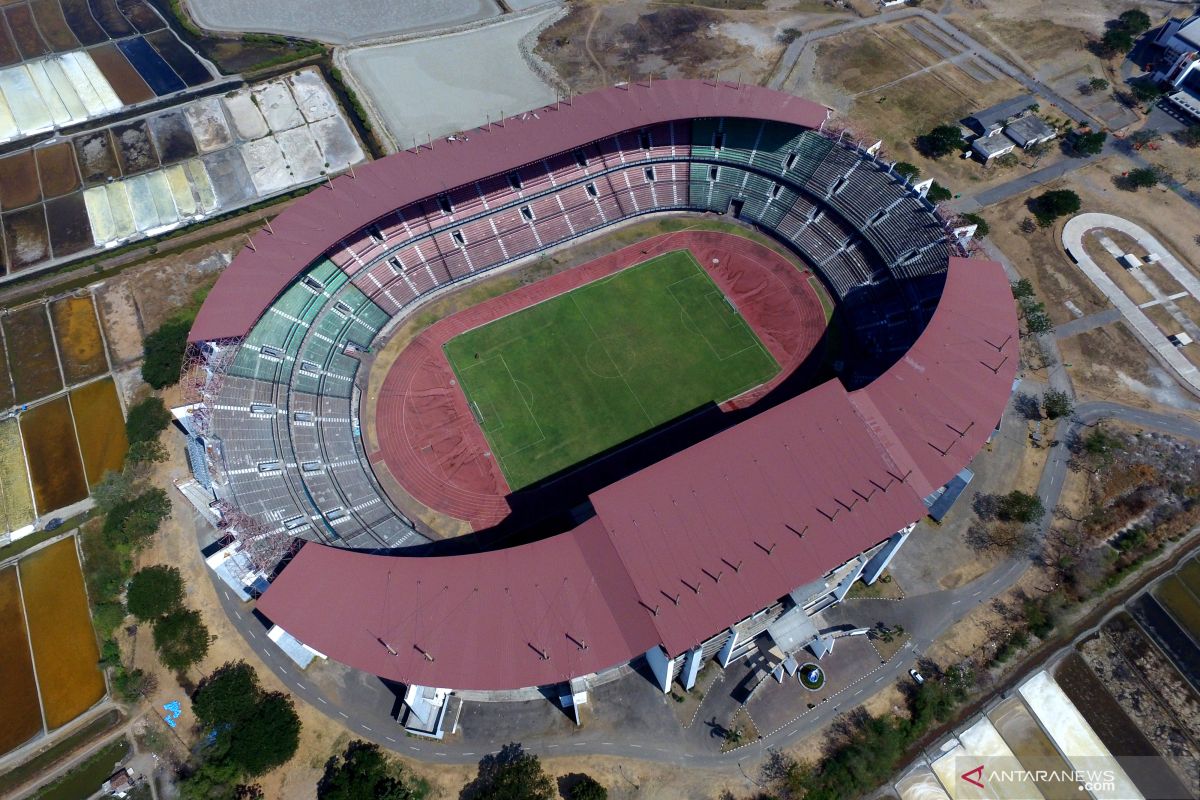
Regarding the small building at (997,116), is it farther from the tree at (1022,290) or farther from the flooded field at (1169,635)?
the flooded field at (1169,635)

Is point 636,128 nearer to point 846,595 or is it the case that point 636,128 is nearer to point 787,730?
point 846,595

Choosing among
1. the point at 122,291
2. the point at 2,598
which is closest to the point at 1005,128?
the point at 122,291

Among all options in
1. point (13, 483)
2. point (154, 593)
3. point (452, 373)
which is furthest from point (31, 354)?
point (452, 373)

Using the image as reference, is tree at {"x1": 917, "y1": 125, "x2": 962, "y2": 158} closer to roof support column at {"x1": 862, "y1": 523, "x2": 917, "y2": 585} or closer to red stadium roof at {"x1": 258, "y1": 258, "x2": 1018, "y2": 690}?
red stadium roof at {"x1": 258, "y1": 258, "x2": 1018, "y2": 690}

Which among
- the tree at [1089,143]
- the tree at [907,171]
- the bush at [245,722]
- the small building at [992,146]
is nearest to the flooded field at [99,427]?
the bush at [245,722]

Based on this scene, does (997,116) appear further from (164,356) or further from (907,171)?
(164,356)

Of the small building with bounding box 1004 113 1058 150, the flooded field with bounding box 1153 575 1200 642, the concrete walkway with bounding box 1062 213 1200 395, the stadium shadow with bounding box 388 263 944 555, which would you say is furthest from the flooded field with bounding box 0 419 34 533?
the small building with bounding box 1004 113 1058 150

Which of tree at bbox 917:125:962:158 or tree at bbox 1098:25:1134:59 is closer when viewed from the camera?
tree at bbox 917:125:962:158
